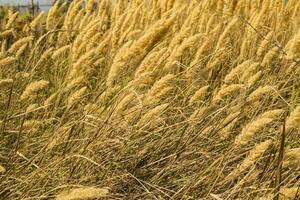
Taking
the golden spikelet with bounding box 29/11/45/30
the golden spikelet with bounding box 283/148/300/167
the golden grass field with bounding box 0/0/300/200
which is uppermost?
the golden spikelet with bounding box 283/148/300/167

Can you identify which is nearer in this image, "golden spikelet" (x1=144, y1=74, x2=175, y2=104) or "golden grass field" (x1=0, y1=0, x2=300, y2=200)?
"golden grass field" (x1=0, y1=0, x2=300, y2=200)

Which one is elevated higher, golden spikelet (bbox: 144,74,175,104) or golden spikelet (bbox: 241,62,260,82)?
golden spikelet (bbox: 144,74,175,104)

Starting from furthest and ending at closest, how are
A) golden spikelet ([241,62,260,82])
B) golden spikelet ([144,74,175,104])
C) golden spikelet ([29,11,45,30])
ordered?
golden spikelet ([29,11,45,30])
golden spikelet ([241,62,260,82])
golden spikelet ([144,74,175,104])

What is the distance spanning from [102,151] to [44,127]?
1.67 ft

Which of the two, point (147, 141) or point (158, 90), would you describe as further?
point (147, 141)

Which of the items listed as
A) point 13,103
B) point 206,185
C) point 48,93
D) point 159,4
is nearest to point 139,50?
point 206,185

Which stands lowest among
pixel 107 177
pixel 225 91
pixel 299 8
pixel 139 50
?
pixel 299 8

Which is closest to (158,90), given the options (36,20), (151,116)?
(151,116)

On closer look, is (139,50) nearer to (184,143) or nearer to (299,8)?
(184,143)

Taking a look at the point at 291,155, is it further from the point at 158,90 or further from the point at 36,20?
the point at 36,20

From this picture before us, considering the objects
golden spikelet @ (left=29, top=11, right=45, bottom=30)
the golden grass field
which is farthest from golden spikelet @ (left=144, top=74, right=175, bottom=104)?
golden spikelet @ (left=29, top=11, right=45, bottom=30)

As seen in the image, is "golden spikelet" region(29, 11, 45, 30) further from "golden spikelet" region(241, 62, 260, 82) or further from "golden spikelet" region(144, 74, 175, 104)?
"golden spikelet" region(144, 74, 175, 104)

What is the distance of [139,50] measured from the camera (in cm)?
176

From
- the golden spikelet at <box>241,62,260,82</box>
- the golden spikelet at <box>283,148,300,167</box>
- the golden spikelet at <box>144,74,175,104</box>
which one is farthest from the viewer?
the golden spikelet at <box>241,62,260,82</box>
